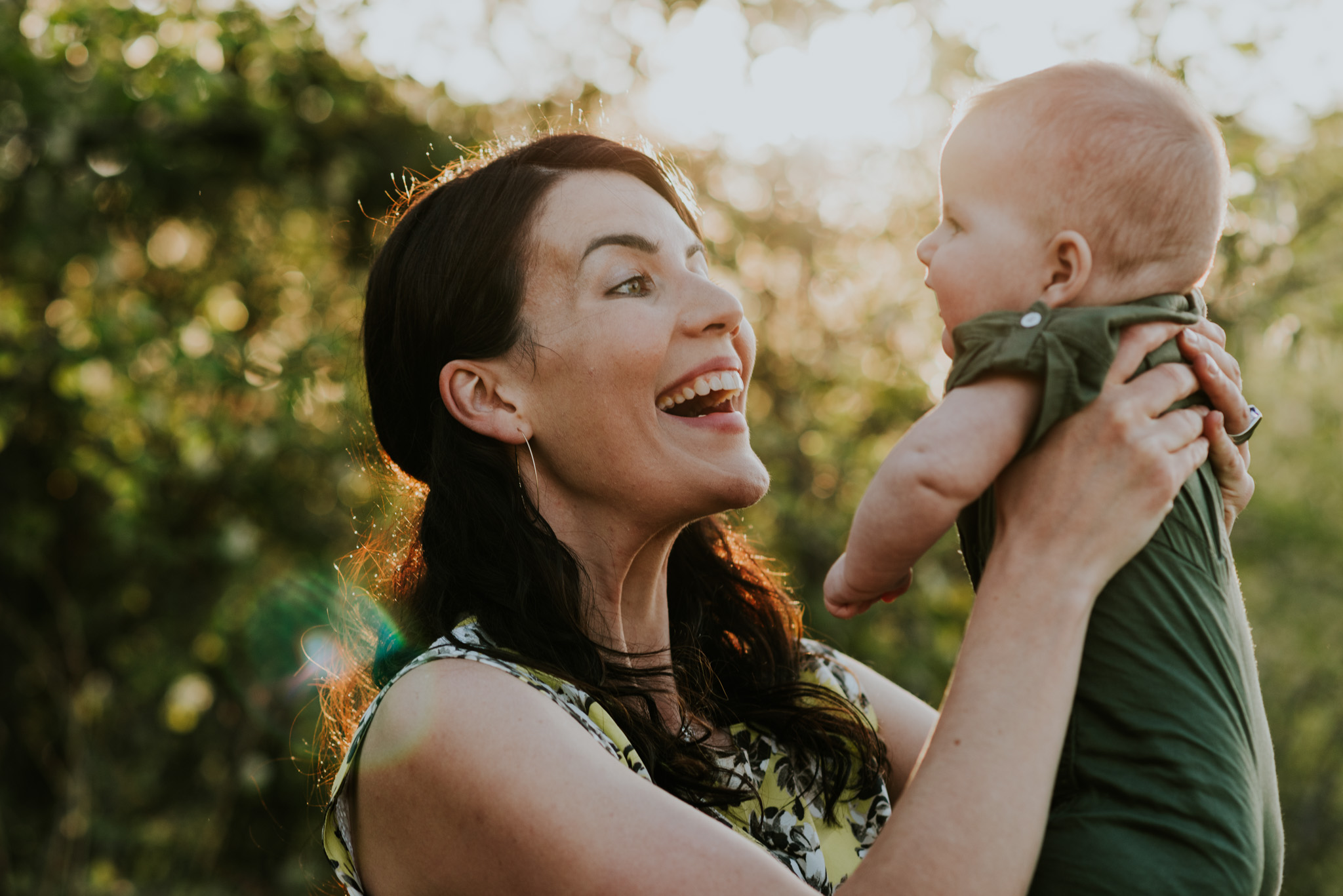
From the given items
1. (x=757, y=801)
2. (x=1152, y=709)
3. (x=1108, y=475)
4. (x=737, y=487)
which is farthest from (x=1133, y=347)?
(x=757, y=801)

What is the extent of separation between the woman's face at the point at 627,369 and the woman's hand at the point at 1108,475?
0.57 m

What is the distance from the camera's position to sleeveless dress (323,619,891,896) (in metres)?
1.45

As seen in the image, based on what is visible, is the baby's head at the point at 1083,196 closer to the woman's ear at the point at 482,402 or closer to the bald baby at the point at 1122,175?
the bald baby at the point at 1122,175

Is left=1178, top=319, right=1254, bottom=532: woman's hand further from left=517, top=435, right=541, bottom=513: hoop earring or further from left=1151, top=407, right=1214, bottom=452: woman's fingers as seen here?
left=517, top=435, right=541, bottom=513: hoop earring

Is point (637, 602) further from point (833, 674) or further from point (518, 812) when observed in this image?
point (518, 812)

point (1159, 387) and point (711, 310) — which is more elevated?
point (1159, 387)

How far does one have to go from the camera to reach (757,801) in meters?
1.64

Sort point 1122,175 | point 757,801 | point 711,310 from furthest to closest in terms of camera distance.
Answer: point 711,310 → point 757,801 → point 1122,175

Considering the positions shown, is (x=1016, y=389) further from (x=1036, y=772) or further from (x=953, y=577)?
(x=953, y=577)

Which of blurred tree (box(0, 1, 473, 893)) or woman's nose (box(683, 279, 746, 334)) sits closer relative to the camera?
woman's nose (box(683, 279, 746, 334))

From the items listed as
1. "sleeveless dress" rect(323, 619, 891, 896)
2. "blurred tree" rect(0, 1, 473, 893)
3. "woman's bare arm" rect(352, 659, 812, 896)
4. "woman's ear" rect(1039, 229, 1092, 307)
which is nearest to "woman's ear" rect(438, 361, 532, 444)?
"sleeveless dress" rect(323, 619, 891, 896)

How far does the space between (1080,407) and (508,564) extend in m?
0.95

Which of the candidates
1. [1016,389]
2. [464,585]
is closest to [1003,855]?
[1016,389]

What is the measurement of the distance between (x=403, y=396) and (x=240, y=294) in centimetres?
319
